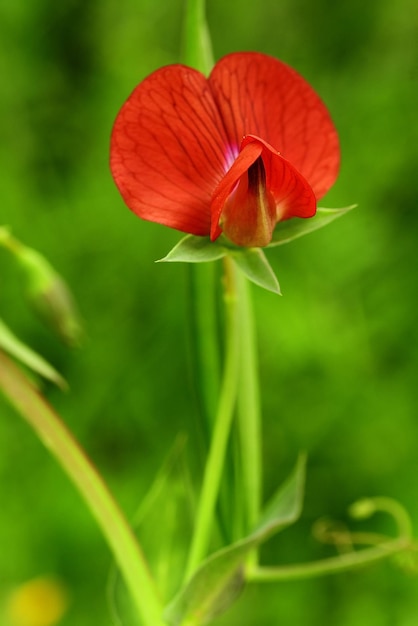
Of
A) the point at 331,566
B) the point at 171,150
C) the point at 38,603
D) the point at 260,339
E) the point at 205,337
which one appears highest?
the point at 171,150

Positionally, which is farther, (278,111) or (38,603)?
(38,603)

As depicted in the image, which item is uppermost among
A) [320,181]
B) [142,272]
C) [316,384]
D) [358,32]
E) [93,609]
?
[320,181]

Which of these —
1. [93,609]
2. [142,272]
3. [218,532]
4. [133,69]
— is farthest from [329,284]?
[218,532]

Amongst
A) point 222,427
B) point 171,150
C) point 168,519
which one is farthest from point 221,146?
point 168,519

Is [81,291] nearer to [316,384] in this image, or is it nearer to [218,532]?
[316,384]

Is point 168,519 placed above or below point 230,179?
below

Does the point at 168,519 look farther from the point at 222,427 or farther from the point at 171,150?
the point at 171,150

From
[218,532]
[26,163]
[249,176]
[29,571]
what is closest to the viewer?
[249,176]
